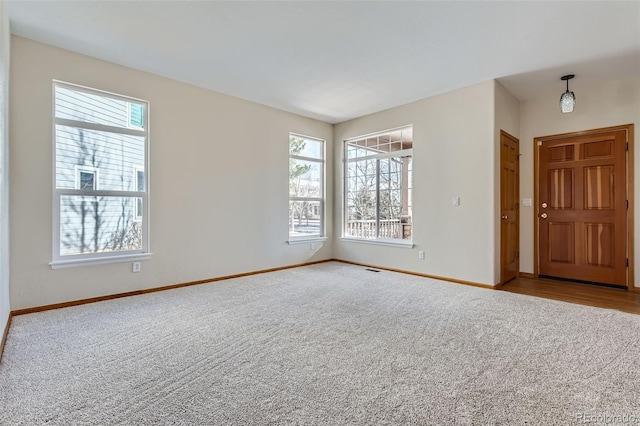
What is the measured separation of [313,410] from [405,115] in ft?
14.4

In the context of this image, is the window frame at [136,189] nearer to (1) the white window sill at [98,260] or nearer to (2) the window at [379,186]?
(1) the white window sill at [98,260]

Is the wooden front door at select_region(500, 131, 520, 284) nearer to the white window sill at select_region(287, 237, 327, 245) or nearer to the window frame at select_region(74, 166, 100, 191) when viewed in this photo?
the white window sill at select_region(287, 237, 327, 245)

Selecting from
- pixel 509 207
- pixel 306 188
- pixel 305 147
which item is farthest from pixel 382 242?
pixel 305 147

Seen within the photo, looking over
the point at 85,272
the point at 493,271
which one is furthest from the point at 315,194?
the point at 85,272

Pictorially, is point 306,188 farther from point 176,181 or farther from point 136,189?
point 136,189

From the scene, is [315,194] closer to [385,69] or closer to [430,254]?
[430,254]

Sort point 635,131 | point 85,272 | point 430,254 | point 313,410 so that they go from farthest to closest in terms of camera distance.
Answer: point 430,254 < point 635,131 < point 85,272 < point 313,410

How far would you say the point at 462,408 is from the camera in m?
1.56

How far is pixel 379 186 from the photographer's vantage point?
5398mm

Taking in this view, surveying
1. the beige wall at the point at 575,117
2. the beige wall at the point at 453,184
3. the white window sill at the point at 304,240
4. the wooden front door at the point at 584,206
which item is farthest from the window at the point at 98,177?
the wooden front door at the point at 584,206

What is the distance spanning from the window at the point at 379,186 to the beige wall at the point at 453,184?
0.81ft

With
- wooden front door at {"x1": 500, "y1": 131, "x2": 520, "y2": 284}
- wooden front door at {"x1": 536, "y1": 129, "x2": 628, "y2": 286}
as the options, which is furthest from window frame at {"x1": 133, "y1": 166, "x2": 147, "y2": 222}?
wooden front door at {"x1": 536, "y1": 129, "x2": 628, "y2": 286}

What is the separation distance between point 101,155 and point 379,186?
157 inches

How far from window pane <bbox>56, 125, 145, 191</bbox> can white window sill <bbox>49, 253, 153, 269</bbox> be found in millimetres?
772
